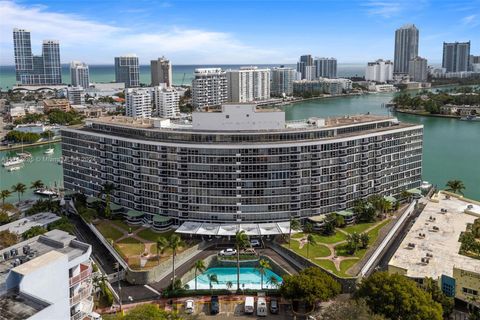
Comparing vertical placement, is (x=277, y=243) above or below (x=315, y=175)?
below

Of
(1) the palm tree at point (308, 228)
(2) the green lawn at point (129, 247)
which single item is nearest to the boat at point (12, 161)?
(2) the green lawn at point (129, 247)

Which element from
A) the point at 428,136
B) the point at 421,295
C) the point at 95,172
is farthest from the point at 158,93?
the point at 421,295

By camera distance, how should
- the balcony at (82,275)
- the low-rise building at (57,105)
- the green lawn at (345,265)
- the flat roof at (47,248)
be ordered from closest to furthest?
the balcony at (82,275), the flat roof at (47,248), the green lawn at (345,265), the low-rise building at (57,105)

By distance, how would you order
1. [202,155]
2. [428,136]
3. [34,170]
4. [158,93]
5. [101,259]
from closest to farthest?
1. [101,259]
2. [202,155]
3. [34,170]
4. [428,136]
5. [158,93]

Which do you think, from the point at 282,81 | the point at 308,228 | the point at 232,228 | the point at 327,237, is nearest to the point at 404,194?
the point at 327,237

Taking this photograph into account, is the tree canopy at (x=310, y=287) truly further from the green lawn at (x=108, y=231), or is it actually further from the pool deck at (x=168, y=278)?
the green lawn at (x=108, y=231)

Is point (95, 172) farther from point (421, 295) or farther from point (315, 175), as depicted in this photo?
point (421, 295)
